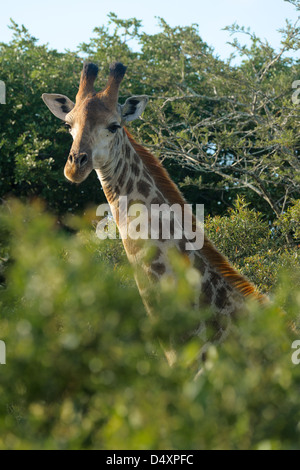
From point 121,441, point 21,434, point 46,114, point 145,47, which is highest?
point 121,441

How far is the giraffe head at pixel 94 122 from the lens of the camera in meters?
4.70

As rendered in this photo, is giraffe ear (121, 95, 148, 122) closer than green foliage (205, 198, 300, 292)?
Yes

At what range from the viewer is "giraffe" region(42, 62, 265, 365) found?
461 centimetres

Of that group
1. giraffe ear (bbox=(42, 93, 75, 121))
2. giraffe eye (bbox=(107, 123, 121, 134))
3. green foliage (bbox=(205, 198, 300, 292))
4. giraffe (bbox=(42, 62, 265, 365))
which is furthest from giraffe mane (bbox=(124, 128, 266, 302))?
green foliage (bbox=(205, 198, 300, 292))

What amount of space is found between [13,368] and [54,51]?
1666cm

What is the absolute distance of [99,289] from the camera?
6.90 ft

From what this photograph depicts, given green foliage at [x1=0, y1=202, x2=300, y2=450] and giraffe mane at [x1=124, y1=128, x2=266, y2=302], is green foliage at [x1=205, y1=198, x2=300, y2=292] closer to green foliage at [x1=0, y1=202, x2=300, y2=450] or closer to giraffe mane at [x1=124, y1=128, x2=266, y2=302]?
giraffe mane at [x1=124, y1=128, x2=266, y2=302]

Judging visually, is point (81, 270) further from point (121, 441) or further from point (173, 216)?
point (173, 216)

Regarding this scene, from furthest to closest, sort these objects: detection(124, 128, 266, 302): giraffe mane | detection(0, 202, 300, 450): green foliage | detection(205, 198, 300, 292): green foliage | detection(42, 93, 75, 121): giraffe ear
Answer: detection(205, 198, 300, 292): green foliage, detection(42, 93, 75, 121): giraffe ear, detection(124, 128, 266, 302): giraffe mane, detection(0, 202, 300, 450): green foliage

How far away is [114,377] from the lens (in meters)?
2.06

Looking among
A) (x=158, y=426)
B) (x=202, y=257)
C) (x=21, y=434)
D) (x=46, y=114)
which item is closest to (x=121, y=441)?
(x=158, y=426)

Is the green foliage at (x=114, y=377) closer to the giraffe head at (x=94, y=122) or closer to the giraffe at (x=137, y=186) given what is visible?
the giraffe at (x=137, y=186)

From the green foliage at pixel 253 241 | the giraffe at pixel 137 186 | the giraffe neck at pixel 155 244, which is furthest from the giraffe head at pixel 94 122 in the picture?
the green foliage at pixel 253 241

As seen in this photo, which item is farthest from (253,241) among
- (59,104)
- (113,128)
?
(113,128)
